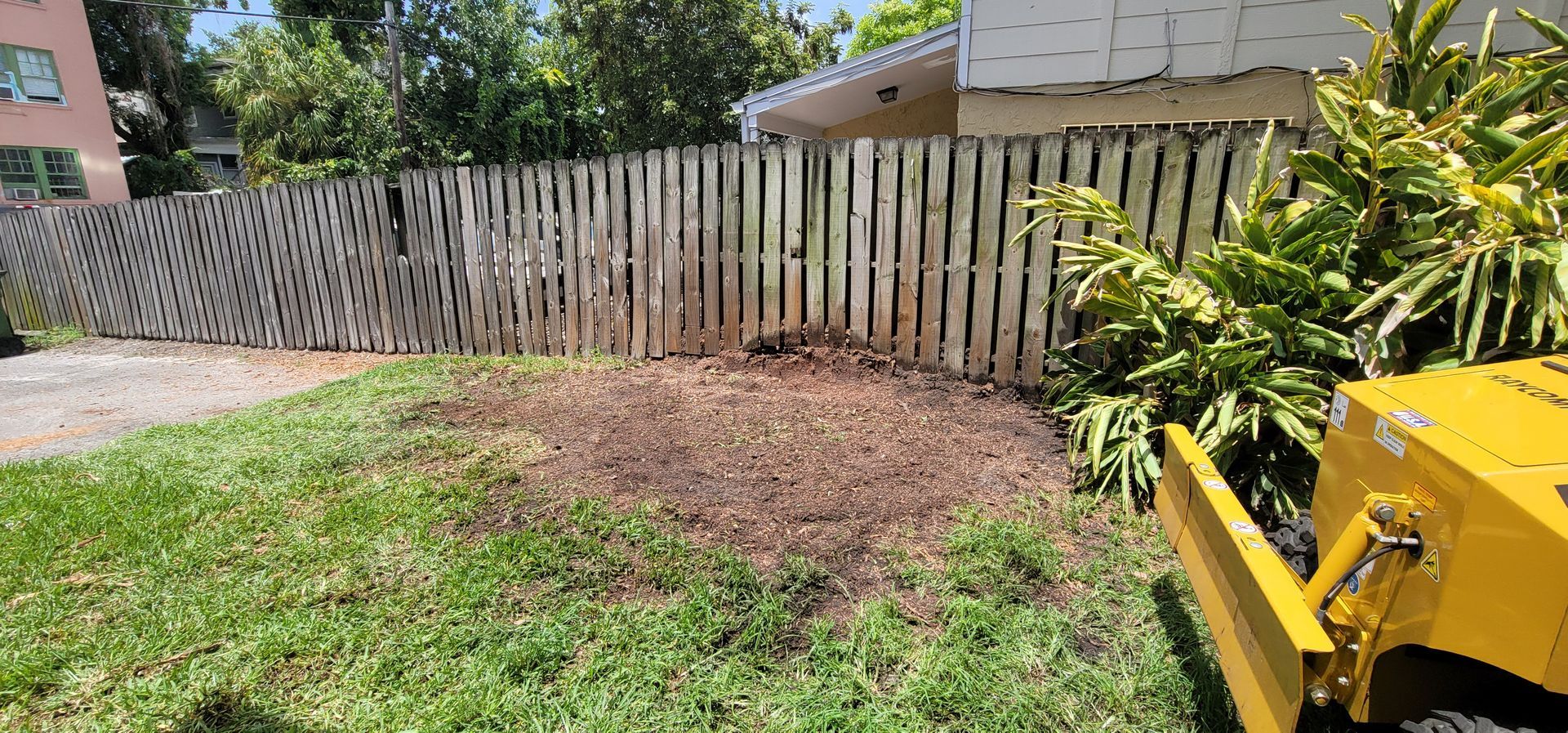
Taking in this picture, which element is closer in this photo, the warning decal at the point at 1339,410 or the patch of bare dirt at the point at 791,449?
A: the warning decal at the point at 1339,410

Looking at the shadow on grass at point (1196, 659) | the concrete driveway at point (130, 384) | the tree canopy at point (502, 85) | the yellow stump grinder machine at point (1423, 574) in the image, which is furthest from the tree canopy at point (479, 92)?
the yellow stump grinder machine at point (1423, 574)

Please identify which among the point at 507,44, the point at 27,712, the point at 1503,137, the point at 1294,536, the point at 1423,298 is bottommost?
the point at 27,712

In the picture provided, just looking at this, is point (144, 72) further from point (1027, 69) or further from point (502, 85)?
point (1027, 69)

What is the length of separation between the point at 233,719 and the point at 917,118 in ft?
30.5

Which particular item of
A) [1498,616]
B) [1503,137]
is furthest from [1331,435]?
[1503,137]

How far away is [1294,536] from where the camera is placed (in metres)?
2.24

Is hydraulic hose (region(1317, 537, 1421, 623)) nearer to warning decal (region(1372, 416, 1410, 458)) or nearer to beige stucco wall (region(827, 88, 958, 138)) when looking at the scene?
warning decal (region(1372, 416, 1410, 458))

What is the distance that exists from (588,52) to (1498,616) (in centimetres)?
2257

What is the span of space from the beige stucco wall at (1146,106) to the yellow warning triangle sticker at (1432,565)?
5.17 m

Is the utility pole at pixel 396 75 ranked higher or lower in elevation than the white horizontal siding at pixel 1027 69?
higher

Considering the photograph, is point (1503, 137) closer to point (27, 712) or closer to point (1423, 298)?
point (1423, 298)

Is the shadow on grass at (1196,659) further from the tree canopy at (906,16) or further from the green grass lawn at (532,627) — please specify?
the tree canopy at (906,16)

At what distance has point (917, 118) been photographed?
9477mm

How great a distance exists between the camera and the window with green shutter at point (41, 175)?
18.2 metres
